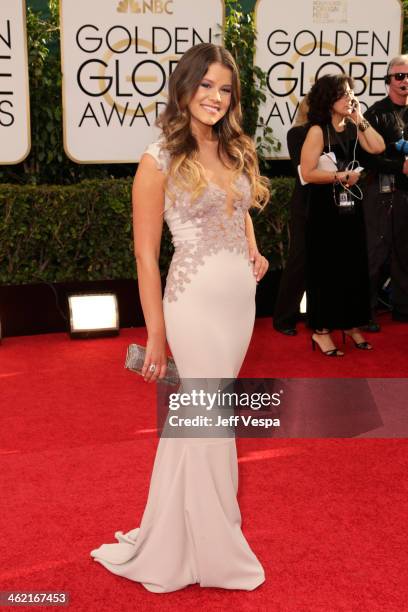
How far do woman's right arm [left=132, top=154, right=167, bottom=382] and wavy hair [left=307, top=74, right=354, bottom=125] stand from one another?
2.83 meters

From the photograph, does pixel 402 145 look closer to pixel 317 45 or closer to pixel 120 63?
pixel 317 45

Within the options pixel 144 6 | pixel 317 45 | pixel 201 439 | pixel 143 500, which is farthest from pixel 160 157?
pixel 317 45

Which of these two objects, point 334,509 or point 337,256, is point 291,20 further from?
point 334,509

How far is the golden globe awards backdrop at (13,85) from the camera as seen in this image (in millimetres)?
5691

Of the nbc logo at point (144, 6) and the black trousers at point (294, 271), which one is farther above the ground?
the nbc logo at point (144, 6)

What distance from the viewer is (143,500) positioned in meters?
3.33

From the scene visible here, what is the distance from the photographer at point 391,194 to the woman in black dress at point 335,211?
31 cm

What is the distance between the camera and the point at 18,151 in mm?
5848

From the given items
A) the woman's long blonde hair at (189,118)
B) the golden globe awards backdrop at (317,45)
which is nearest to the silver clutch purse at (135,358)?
the woman's long blonde hair at (189,118)

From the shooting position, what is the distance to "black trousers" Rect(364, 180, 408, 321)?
6020 mm

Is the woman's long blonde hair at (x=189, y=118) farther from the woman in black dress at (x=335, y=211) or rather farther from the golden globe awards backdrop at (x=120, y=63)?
the golden globe awards backdrop at (x=120, y=63)

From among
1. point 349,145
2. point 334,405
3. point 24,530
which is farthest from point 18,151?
point 24,530

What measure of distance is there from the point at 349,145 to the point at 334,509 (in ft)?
9.03

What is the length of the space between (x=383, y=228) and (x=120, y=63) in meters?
2.30
